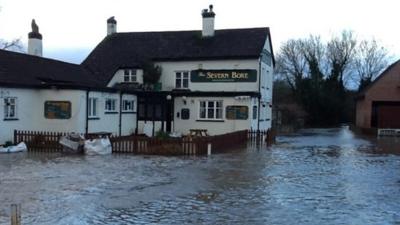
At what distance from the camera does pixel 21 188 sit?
→ 13.1 metres

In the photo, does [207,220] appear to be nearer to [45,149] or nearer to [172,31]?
[45,149]

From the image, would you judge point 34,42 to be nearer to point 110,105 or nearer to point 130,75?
point 130,75

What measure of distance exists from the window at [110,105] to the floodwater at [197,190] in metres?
9.16

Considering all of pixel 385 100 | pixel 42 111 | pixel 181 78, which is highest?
pixel 181 78

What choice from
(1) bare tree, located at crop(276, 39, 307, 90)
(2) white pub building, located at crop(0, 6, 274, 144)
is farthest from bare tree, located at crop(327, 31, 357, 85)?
(2) white pub building, located at crop(0, 6, 274, 144)

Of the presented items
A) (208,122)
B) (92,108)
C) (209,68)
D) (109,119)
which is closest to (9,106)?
(92,108)

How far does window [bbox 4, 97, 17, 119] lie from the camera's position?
2477 centimetres

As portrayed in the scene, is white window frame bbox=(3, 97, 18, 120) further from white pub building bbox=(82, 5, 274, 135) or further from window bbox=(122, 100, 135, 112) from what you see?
white pub building bbox=(82, 5, 274, 135)

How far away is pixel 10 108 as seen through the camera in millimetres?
25219

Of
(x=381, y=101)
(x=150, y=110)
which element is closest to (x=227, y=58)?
(x=150, y=110)

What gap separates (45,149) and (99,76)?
13.9m

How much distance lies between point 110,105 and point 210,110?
6.72 m

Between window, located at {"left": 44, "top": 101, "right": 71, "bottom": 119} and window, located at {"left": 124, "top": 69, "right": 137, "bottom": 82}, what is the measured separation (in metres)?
10.7

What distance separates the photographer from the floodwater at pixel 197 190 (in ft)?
33.7
